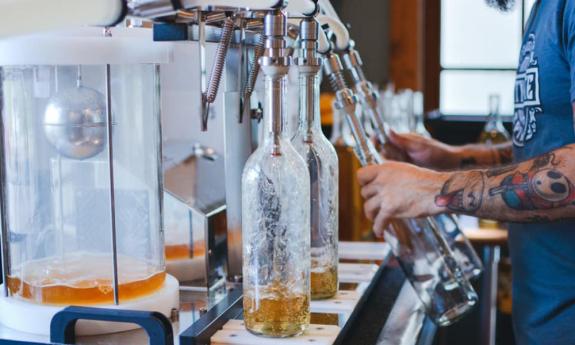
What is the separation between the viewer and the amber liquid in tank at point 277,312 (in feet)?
3.33

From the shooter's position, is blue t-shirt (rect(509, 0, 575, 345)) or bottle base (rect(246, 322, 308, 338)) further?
blue t-shirt (rect(509, 0, 575, 345))

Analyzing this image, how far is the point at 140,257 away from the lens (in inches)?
46.1

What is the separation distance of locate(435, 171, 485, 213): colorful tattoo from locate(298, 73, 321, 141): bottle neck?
219 mm

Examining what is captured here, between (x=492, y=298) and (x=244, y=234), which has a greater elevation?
(x=244, y=234)

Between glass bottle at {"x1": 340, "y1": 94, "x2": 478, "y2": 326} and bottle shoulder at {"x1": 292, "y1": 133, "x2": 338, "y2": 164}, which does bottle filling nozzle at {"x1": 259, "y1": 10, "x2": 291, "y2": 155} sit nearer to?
bottle shoulder at {"x1": 292, "y1": 133, "x2": 338, "y2": 164}

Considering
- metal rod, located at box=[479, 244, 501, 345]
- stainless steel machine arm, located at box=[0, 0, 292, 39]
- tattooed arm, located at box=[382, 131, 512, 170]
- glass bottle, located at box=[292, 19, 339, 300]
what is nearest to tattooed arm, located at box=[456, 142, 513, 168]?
tattooed arm, located at box=[382, 131, 512, 170]

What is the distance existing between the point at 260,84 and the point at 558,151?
48cm

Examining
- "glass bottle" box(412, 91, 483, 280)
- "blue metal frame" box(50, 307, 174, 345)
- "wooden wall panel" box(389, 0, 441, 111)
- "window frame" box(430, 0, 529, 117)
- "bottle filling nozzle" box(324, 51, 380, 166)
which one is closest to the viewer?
"blue metal frame" box(50, 307, 174, 345)

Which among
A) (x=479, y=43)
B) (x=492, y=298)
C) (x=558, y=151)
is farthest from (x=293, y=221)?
(x=479, y=43)

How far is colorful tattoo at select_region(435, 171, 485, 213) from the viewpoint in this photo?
1.28m

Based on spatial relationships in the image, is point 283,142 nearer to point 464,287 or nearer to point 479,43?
point 464,287

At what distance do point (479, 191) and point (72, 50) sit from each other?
613 mm

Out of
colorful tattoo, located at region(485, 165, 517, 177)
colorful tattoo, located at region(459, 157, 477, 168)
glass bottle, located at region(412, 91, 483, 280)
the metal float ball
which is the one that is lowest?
glass bottle, located at region(412, 91, 483, 280)

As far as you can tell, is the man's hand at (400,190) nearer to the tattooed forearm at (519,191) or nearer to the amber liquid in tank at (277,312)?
the tattooed forearm at (519,191)
